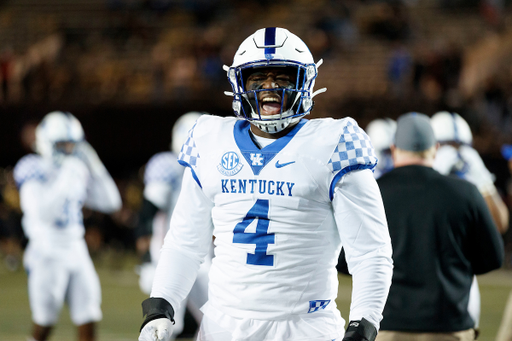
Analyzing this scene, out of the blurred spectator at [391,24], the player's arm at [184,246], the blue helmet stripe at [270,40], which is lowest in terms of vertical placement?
the player's arm at [184,246]

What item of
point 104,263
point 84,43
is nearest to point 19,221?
point 104,263

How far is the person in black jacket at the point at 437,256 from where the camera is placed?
3.02m

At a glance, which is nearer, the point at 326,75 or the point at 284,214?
the point at 284,214

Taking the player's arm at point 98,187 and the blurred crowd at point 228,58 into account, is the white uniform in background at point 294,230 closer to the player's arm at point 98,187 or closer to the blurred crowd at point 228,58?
the player's arm at point 98,187

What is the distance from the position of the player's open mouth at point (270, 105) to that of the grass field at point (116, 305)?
4656 mm

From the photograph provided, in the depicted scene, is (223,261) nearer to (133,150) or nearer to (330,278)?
(330,278)

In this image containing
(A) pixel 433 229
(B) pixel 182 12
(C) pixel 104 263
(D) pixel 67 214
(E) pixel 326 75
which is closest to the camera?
(A) pixel 433 229

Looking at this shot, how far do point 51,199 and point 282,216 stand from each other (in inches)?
141

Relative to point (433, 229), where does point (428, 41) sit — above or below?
above

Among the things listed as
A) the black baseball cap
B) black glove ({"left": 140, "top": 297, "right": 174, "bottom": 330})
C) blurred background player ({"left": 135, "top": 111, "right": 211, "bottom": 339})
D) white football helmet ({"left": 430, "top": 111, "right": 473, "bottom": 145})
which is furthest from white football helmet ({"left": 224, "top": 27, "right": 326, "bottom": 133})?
blurred background player ({"left": 135, "top": 111, "right": 211, "bottom": 339})

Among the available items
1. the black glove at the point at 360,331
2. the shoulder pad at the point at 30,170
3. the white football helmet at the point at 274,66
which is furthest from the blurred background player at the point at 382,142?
the black glove at the point at 360,331

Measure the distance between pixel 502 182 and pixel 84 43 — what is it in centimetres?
942

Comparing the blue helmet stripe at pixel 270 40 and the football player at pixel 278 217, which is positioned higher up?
the blue helmet stripe at pixel 270 40

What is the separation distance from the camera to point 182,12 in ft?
54.1
